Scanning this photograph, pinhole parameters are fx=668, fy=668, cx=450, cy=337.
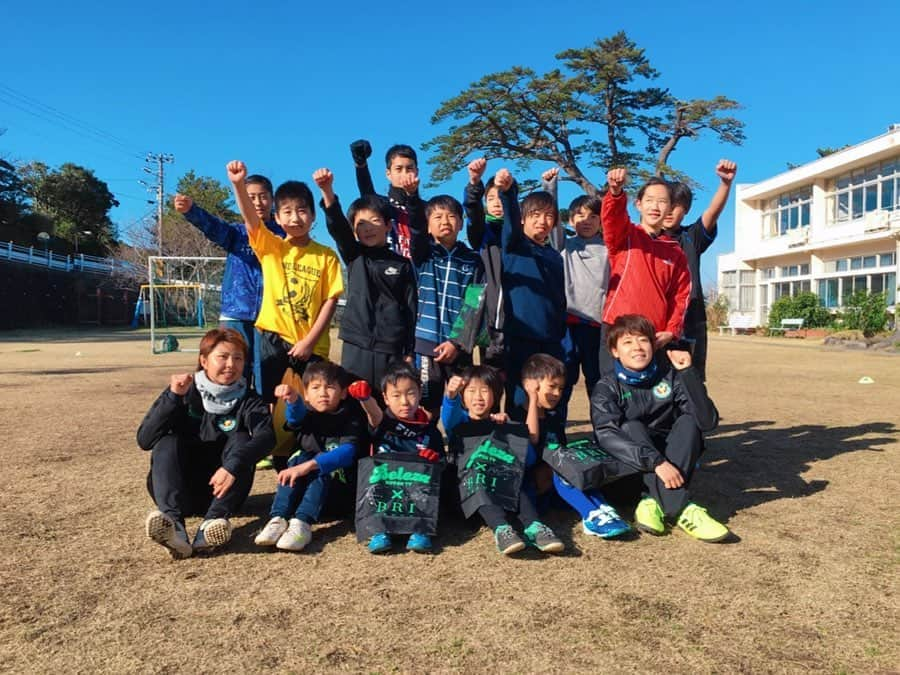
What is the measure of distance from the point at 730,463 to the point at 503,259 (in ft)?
7.24

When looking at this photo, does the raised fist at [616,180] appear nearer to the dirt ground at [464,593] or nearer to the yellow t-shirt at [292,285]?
the yellow t-shirt at [292,285]

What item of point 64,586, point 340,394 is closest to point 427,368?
point 340,394

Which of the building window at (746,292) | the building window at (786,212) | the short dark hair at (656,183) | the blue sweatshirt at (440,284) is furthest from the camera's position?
the building window at (746,292)

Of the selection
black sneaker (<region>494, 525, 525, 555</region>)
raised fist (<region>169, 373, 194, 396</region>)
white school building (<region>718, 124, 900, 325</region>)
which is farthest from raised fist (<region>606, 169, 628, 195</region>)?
white school building (<region>718, 124, 900, 325</region>)

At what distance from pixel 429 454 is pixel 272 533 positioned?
2.82 feet

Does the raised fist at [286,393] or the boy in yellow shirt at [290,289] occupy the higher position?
the boy in yellow shirt at [290,289]

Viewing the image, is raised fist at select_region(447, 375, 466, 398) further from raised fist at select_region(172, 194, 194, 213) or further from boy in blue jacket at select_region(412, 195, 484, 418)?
raised fist at select_region(172, 194, 194, 213)

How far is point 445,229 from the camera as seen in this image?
384 cm

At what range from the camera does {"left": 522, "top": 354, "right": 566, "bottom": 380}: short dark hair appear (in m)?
3.53

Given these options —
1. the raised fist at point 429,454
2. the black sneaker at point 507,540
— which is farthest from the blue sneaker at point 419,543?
the raised fist at point 429,454

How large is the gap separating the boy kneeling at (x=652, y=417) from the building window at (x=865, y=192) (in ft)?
88.5

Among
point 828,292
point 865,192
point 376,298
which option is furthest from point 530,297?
point 828,292

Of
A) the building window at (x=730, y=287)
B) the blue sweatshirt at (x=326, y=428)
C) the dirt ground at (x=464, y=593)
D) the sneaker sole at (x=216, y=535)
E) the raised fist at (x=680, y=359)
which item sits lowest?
the dirt ground at (x=464, y=593)

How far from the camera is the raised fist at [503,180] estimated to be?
3.53 metres
